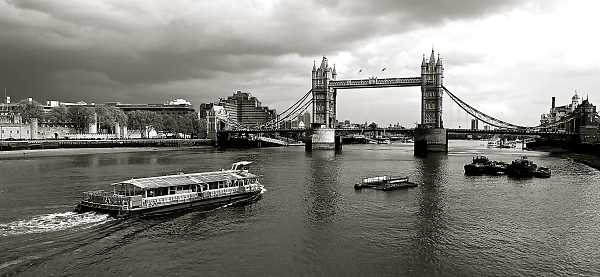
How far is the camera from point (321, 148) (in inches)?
5576

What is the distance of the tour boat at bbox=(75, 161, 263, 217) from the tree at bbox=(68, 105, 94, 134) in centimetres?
12676

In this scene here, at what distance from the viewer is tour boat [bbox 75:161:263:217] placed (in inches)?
1361

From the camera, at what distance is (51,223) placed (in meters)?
31.3

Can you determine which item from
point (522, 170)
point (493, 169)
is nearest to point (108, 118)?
point (493, 169)

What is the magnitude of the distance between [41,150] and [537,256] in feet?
400

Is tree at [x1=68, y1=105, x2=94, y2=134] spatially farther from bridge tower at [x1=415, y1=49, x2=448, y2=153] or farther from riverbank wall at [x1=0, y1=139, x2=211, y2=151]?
bridge tower at [x1=415, y1=49, x2=448, y2=153]

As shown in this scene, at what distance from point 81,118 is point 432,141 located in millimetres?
122784

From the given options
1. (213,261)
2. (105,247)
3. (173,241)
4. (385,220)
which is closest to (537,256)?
(385,220)

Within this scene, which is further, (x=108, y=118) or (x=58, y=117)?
(x=108, y=118)

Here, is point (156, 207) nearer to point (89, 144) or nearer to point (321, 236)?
point (321, 236)

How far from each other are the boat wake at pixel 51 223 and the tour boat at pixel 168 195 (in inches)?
56.3

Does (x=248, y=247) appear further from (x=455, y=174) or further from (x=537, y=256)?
(x=455, y=174)

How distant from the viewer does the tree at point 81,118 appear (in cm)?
14988

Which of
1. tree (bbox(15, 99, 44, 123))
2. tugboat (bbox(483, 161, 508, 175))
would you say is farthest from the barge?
tree (bbox(15, 99, 44, 123))
